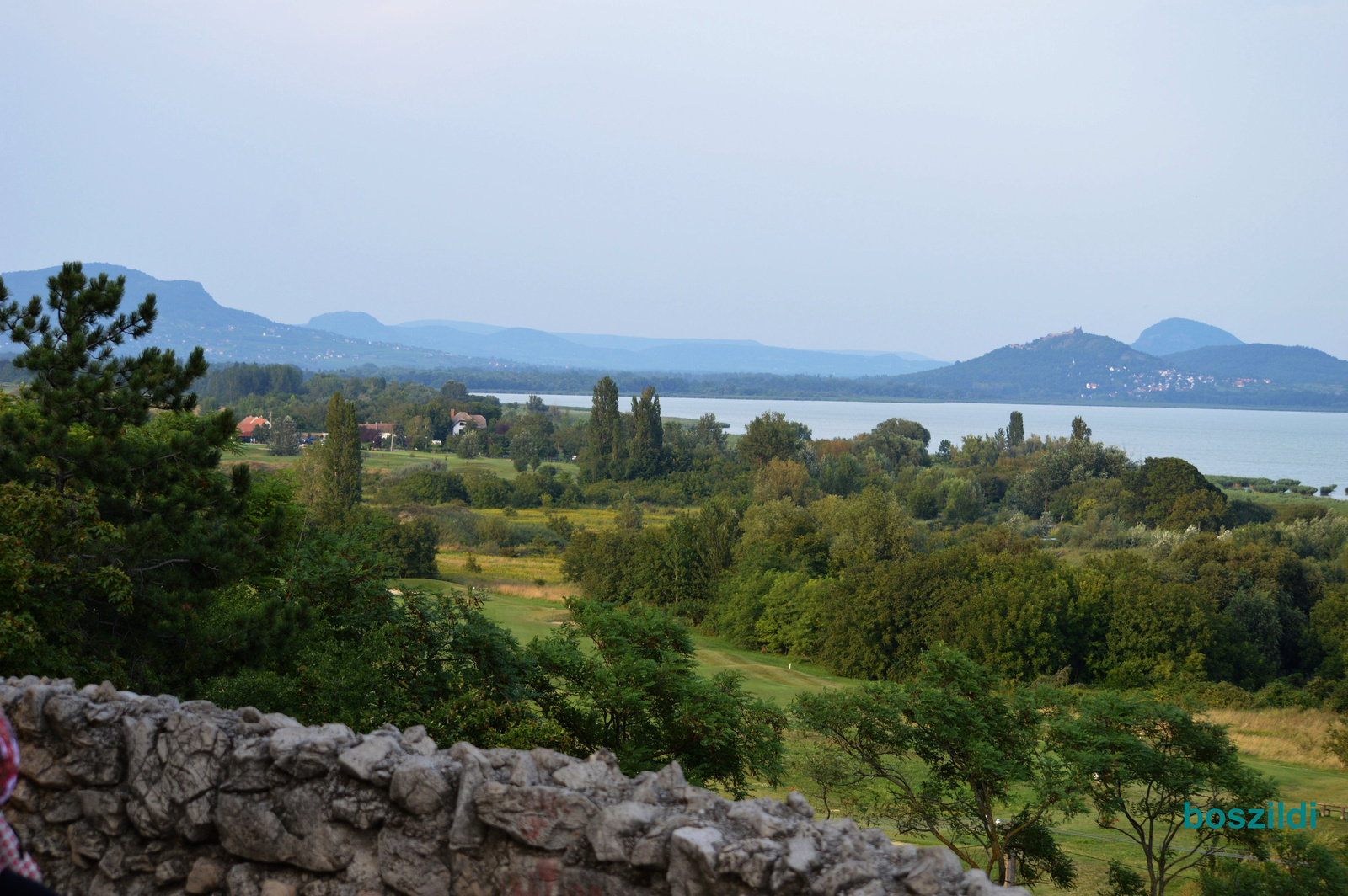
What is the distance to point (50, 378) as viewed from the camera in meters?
12.5

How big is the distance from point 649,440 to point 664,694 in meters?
85.6

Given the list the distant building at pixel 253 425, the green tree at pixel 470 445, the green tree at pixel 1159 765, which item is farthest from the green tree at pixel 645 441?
the green tree at pixel 1159 765

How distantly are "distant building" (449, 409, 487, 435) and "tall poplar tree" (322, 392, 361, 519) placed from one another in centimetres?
6376

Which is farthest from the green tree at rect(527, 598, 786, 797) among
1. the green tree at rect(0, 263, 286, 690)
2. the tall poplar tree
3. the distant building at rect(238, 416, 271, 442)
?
the distant building at rect(238, 416, 271, 442)

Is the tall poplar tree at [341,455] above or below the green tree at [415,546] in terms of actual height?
above

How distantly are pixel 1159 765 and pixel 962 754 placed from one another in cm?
288

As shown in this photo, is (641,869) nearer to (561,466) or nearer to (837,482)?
(837,482)

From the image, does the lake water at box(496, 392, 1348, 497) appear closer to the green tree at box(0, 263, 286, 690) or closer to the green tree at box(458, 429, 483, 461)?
the green tree at box(458, 429, 483, 461)

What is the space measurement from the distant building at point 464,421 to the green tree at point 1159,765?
4565 inches

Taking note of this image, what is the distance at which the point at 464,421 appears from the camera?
444ft

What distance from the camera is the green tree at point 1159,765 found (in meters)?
13.8

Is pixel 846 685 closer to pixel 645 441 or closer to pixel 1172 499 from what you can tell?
pixel 1172 499

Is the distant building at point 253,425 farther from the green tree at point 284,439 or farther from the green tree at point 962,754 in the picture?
the green tree at point 962,754

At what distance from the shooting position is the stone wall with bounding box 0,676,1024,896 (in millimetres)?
3871
